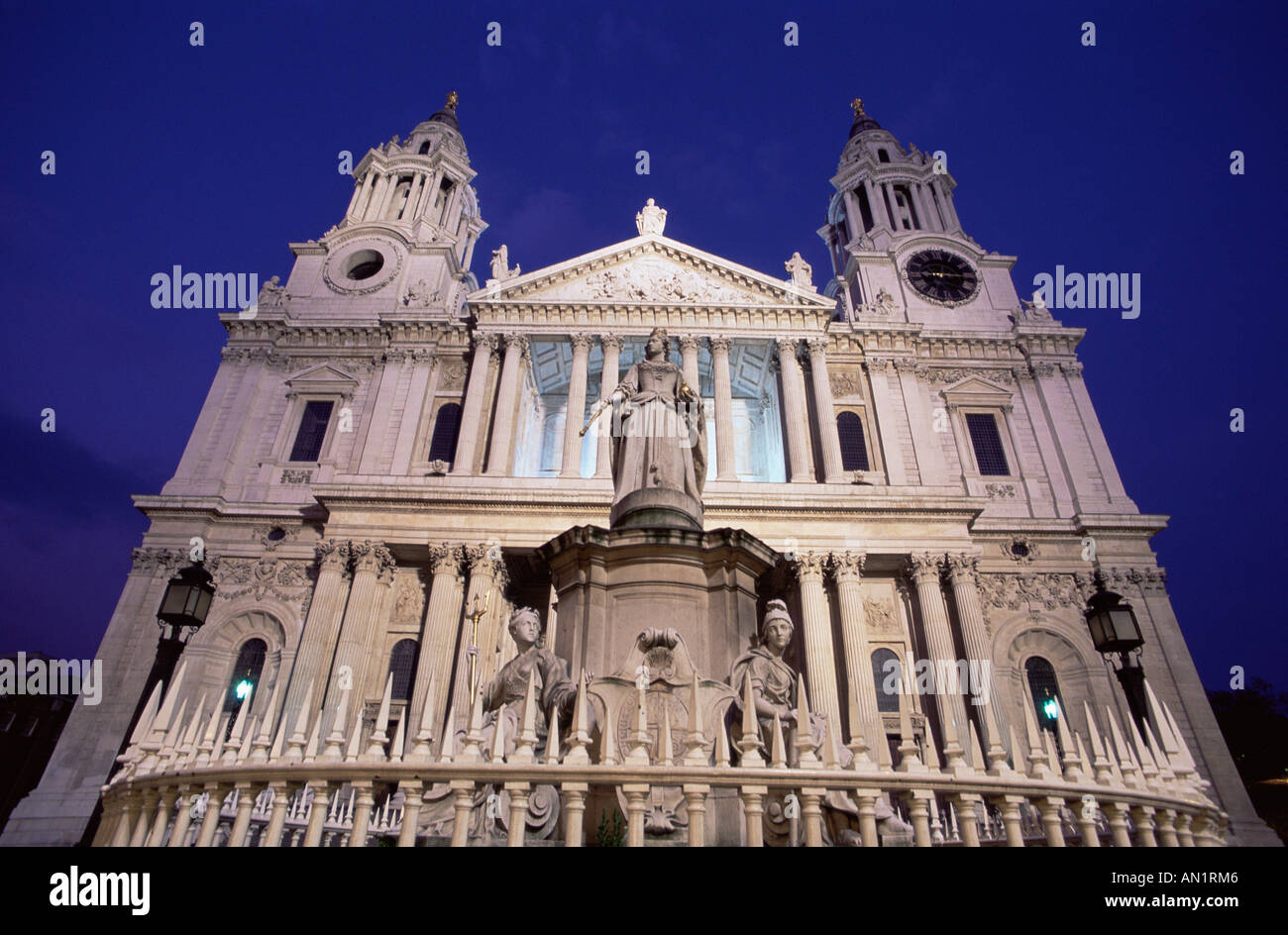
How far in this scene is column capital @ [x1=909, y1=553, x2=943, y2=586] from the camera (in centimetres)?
2089

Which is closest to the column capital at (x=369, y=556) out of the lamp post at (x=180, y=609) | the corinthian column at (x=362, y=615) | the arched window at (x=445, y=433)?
the corinthian column at (x=362, y=615)

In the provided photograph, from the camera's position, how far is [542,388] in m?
31.9

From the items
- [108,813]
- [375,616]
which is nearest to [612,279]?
[375,616]

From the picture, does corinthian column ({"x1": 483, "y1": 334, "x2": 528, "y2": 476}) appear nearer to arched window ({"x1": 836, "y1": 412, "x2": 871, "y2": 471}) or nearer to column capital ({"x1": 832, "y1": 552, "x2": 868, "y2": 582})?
column capital ({"x1": 832, "y1": 552, "x2": 868, "y2": 582})

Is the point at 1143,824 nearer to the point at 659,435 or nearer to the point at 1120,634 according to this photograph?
the point at 659,435

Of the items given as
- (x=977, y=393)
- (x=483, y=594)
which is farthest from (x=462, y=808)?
(x=977, y=393)

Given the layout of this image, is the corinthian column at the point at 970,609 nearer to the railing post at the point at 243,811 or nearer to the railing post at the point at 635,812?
the railing post at the point at 635,812

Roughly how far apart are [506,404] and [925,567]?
15.3m

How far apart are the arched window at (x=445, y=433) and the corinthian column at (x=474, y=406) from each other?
59 cm

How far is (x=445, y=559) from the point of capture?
21000 mm

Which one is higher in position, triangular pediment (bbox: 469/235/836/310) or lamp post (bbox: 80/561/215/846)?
triangular pediment (bbox: 469/235/836/310)

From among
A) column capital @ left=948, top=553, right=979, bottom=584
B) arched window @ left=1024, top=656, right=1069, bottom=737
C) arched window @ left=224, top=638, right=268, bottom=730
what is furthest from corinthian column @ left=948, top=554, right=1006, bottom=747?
arched window @ left=224, top=638, right=268, bottom=730

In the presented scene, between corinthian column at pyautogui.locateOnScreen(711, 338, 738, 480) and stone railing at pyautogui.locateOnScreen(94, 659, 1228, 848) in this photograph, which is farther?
corinthian column at pyautogui.locateOnScreen(711, 338, 738, 480)

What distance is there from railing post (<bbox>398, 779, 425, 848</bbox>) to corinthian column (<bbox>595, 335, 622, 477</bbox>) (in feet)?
55.3
